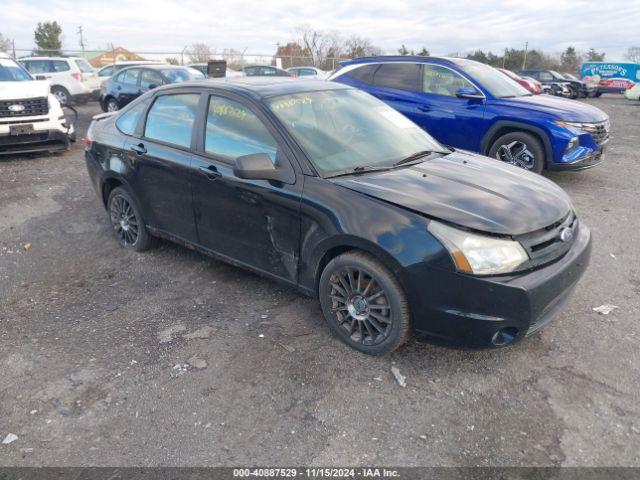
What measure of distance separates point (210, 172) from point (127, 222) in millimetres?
1671

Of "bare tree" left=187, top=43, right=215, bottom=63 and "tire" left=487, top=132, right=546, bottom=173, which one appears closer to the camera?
"tire" left=487, top=132, right=546, bottom=173

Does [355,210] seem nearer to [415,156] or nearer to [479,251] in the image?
[479,251]

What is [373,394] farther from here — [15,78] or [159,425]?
[15,78]

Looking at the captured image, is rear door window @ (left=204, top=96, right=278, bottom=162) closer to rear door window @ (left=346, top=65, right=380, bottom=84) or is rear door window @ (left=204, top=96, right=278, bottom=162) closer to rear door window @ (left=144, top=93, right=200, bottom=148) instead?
rear door window @ (left=144, top=93, right=200, bottom=148)

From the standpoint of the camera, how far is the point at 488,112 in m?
7.29

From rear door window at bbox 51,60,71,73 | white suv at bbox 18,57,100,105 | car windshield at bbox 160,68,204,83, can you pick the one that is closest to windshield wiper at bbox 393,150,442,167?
car windshield at bbox 160,68,204,83

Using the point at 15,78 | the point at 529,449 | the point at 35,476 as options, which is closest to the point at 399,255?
the point at 529,449

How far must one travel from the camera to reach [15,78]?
974 cm

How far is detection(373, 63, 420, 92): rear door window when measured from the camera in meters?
8.06

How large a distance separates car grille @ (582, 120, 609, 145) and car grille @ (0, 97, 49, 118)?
29.7 ft

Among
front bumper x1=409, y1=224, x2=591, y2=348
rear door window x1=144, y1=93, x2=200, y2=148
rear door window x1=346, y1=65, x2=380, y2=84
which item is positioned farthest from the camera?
rear door window x1=346, y1=65, x2=380, y2=84

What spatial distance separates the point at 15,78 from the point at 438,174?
9575 millimetres

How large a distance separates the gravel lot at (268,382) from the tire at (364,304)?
129mm

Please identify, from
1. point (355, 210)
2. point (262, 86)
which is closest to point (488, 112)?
point (262, 86)
